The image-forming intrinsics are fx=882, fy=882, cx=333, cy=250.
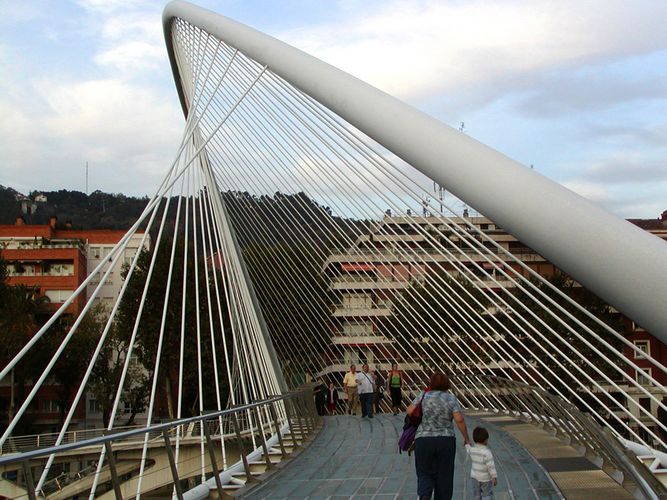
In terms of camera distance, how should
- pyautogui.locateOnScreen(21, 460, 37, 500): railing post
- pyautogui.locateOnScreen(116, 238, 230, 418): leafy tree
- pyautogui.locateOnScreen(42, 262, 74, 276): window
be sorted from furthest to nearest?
A: pyautogui.locateOnScreen(42, 262, 74, 276): window < pyautogui.locateOnScreen(116, 238, 230, 418): leafy tree < pyautogui.locateOnScreen(21, 460, 37, 500): railing post

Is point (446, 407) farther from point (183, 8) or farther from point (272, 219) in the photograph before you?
point (272, 219)

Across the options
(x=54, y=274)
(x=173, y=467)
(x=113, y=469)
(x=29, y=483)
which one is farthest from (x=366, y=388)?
(x=54, y=274)

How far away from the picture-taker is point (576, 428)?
9.66 meters

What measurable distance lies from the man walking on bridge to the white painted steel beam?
10.6 metres

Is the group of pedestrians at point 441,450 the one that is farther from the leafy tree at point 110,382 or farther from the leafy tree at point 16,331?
the leafy tree at point 110,382

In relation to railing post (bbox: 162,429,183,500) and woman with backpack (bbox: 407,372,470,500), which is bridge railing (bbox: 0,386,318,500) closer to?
railing post (bbox: 162,429,183,500)

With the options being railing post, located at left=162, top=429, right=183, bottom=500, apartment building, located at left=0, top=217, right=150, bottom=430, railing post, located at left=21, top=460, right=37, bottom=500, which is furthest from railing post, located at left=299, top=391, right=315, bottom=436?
apartment building, located at left=0, top=217, right=150, bottom=430

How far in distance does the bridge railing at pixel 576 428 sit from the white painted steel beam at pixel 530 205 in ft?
4.83

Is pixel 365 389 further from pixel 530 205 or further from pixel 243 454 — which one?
pixel 530 205

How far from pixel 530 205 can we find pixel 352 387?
14.5 m

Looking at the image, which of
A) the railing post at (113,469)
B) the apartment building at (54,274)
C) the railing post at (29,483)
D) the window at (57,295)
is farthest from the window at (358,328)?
the window at (57,295)

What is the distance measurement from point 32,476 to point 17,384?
147ft

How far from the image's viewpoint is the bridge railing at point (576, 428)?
17.4 ft

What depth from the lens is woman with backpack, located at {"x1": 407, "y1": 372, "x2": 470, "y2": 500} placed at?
6293 millimetres
